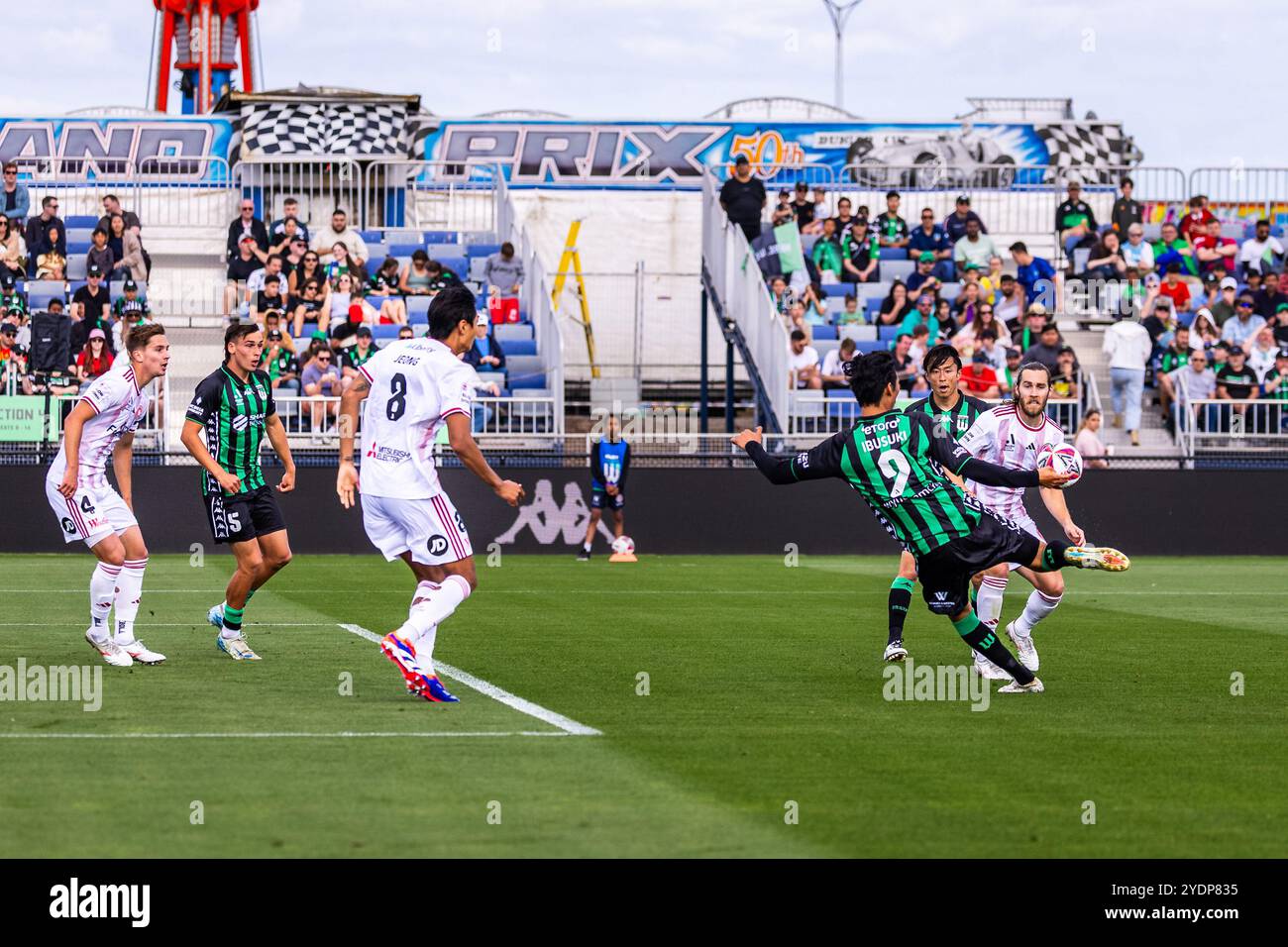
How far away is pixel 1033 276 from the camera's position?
104ft

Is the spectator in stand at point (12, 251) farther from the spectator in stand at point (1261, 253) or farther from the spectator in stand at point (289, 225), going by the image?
the spectator in stand at point (1261, 253)

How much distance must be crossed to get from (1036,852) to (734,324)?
82.7 feet

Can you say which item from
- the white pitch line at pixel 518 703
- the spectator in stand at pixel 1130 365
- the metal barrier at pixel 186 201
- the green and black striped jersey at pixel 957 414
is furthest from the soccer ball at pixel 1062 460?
the metal barrier at pixel 186 201

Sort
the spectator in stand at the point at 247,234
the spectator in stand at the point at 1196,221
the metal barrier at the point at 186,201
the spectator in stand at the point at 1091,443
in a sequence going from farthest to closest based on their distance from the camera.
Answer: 1. the metal barrier at the point at 186,201
2. the spectator in stand at the point at 1196,221
3. the spectator in stand at the point at 247,234
4. the spectator in stand at the point at 1091,443

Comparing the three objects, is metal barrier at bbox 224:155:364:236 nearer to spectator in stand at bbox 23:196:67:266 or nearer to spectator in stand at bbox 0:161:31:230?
spectator in stand at bbox 0:161:31:230

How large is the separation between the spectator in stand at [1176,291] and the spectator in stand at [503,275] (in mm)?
10827

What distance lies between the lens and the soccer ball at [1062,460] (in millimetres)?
10188

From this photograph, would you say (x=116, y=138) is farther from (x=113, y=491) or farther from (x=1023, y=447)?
(x=1023, y=447)

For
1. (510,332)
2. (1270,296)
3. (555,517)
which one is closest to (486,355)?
(510,332)

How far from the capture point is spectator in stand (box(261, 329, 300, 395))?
92.0 feet

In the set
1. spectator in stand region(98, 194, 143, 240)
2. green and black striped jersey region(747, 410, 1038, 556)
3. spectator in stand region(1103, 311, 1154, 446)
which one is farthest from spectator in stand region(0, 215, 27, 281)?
green and black striped jersey region(747, 410, 1038, 556)

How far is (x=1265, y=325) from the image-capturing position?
2950 centimetres

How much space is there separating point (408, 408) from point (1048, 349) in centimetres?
2029
